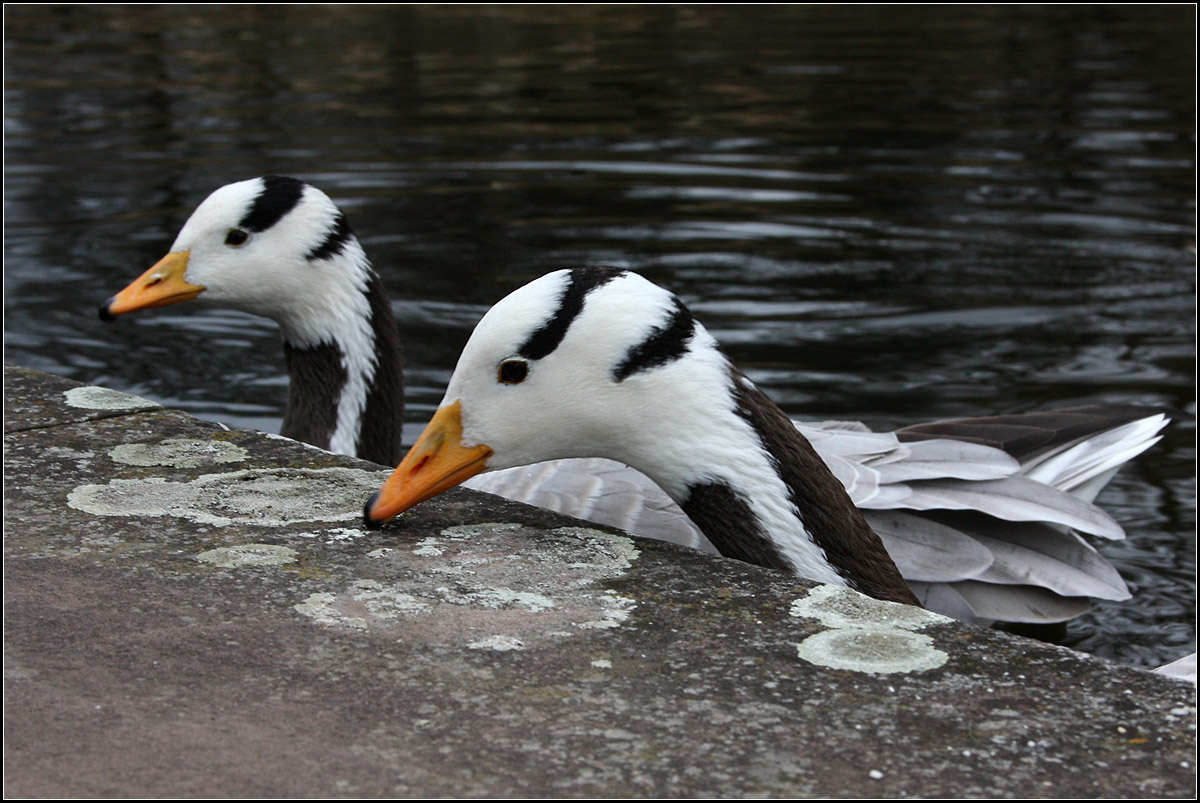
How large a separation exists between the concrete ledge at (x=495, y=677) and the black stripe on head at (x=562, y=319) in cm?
50

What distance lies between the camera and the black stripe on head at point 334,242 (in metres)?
5.51

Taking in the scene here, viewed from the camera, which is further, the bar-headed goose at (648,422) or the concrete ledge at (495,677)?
the bar-headed goose at (648,422)

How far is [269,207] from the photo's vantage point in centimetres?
547

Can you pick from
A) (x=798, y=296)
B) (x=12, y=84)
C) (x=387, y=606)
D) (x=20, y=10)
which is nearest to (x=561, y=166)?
(x=798, y=296)

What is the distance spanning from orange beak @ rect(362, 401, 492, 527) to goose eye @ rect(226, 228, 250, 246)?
8.05 feet

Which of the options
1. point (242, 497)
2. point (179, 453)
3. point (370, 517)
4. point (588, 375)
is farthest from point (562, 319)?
point (179, 453)

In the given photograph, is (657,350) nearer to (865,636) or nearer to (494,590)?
(494,590)

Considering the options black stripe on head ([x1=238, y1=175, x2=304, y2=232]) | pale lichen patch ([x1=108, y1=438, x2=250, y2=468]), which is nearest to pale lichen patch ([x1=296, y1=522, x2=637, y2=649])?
pale lichen patch ([x1=108, y1=438, x2=250, y2=468])

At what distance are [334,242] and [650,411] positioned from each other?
2618 mm

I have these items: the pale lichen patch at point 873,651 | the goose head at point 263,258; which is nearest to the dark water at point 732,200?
the goose head at point 263,258

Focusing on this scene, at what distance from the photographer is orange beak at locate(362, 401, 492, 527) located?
287 cm

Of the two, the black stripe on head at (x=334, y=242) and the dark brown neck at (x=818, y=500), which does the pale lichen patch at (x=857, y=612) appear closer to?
the dark brown neck at (x=818, y=500)

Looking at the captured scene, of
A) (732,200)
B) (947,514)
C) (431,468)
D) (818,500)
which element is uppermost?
(431,468)

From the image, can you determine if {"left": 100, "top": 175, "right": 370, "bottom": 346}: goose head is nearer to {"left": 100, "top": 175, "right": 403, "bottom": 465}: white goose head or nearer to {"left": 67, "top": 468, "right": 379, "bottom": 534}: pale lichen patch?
{"left": 100, "top": 175, "right": 403, "bottom": 465}: white goose head
